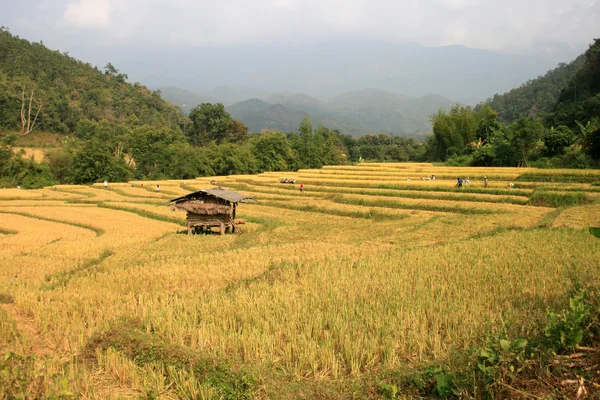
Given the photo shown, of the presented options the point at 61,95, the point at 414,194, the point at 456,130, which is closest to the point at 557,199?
the point at 414,194

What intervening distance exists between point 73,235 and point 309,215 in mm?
11915

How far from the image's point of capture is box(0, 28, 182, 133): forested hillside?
60281 mm

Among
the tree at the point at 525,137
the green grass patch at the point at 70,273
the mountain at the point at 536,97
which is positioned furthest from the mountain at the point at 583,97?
the green grass patch at the point at 70,273

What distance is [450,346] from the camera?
4562mm

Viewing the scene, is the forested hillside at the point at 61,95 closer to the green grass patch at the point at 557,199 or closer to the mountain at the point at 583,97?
the mountain at the point at 583,97

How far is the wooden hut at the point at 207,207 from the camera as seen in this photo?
17.0 m

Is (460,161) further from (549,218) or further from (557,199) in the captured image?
(549,218)

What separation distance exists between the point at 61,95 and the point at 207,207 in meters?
65.9

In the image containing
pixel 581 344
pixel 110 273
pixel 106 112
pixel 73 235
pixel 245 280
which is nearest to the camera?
pixel 581 344

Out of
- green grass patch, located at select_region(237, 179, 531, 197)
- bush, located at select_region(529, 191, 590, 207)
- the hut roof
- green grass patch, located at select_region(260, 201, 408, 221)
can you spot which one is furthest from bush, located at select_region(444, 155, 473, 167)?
the hut roof

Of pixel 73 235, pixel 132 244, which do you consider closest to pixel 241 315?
pixel 132 244

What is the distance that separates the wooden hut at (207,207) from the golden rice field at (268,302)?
100 cm

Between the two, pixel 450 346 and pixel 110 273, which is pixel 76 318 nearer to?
pixel 110 273

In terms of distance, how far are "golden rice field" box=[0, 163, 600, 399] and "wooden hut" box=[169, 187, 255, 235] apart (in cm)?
100
